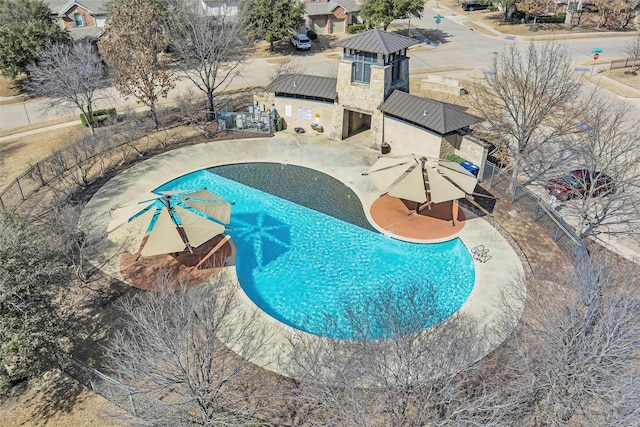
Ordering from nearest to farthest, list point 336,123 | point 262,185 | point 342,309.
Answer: point 342,309, point 262,185, point 336,123

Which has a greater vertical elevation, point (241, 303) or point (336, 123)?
point (336, 123)

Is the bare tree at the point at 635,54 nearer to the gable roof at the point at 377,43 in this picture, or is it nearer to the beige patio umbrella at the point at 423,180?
the gable roof at the point at 377,43

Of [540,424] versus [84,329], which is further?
[84,329]

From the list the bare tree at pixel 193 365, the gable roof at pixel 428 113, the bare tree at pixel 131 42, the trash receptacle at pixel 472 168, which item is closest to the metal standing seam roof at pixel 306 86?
the gable roof at pixel 428 113

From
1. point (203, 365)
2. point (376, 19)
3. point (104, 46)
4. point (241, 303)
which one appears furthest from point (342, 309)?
point (376, 19)

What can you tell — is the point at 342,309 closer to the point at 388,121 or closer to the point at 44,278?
the point at 44,278

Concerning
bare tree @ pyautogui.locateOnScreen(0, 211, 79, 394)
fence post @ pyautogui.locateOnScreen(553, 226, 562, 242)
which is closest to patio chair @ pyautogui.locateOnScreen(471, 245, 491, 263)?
fence post @ pyautogui.locateOnScreen(553, 226, 562, 242)

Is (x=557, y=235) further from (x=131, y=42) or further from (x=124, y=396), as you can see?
(x=131, y=42)

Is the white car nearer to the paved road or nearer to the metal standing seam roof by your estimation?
the paved road
